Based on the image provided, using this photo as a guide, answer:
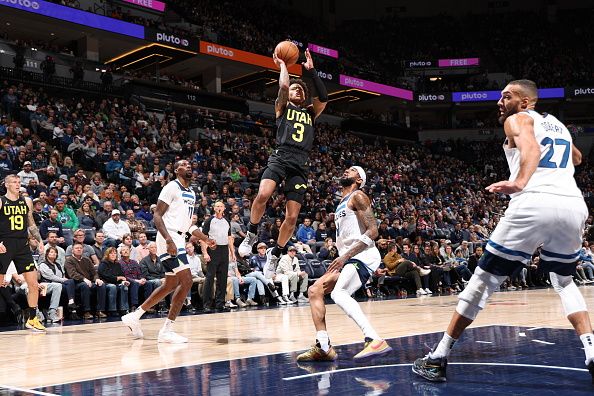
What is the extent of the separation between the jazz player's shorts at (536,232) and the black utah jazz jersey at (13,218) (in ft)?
19.8

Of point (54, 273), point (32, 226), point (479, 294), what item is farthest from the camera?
point (54, 273)

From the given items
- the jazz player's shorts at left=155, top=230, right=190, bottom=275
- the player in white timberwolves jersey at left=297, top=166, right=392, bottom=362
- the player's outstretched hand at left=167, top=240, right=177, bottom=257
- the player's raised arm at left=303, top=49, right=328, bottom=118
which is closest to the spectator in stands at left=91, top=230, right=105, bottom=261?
the jazz player's shorts at left=155, top=230, right=190, bottom=275

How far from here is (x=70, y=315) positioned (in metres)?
10.3

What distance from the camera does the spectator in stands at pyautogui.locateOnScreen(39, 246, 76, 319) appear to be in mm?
9695

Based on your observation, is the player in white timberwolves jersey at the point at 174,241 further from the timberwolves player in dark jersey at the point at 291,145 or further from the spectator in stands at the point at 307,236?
the spectator in stands at the point at 307,236

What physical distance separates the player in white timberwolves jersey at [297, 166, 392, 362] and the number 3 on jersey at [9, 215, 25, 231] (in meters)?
4.38

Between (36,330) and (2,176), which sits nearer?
(36,330)

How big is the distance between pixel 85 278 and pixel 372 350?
623 cm

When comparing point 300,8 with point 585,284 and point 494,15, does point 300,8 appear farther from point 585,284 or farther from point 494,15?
point 585,284

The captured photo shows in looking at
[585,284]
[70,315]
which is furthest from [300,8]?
A: [70,315]

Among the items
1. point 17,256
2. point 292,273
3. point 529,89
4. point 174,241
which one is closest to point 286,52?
point 174,241

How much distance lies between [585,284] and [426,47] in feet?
87.4

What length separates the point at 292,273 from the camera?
1298 cm

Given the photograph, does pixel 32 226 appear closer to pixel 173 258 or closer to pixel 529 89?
pixel 173 258
